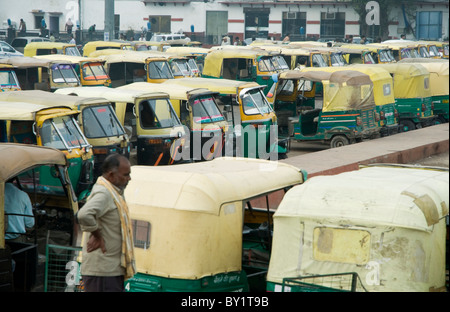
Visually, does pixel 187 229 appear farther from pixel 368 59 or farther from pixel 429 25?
pixel 429 25

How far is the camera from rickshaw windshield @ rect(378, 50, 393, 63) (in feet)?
111

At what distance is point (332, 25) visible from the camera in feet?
195

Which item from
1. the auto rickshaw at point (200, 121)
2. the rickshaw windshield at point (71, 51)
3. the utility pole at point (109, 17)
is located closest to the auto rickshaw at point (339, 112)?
the auto rickshaw at point (200, 121)

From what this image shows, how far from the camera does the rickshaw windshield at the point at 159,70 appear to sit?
79.7ft

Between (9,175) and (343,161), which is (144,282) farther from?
(343,161)

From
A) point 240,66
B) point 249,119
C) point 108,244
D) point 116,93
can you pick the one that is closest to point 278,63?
point 240,66

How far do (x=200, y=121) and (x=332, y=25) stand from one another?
46163 mm

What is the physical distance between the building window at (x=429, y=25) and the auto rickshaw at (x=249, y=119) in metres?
43.2

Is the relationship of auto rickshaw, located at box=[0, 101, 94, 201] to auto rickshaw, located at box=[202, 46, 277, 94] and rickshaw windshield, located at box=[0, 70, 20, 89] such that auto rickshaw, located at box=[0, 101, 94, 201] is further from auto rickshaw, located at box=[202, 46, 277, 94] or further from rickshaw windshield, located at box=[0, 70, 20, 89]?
auto rickshaw, located at box=[202, 46, 277, 94]

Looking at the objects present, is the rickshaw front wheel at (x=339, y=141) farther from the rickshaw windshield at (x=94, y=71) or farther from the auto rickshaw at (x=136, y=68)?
the rickshaw windshield at (x=94, y=71)

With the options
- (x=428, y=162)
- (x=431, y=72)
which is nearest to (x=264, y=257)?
(x=428, y=162)

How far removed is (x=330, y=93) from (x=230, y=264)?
11.1m

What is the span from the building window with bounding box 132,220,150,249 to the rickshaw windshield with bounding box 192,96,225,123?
7971 millimetres

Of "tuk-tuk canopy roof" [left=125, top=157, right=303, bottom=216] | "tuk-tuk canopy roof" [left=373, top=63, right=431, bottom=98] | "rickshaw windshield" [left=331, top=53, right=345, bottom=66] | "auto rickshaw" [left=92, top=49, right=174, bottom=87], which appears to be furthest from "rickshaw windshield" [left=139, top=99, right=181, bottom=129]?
"rickshaw windshield" [left=331, top=53, right=345, bottom=66]
